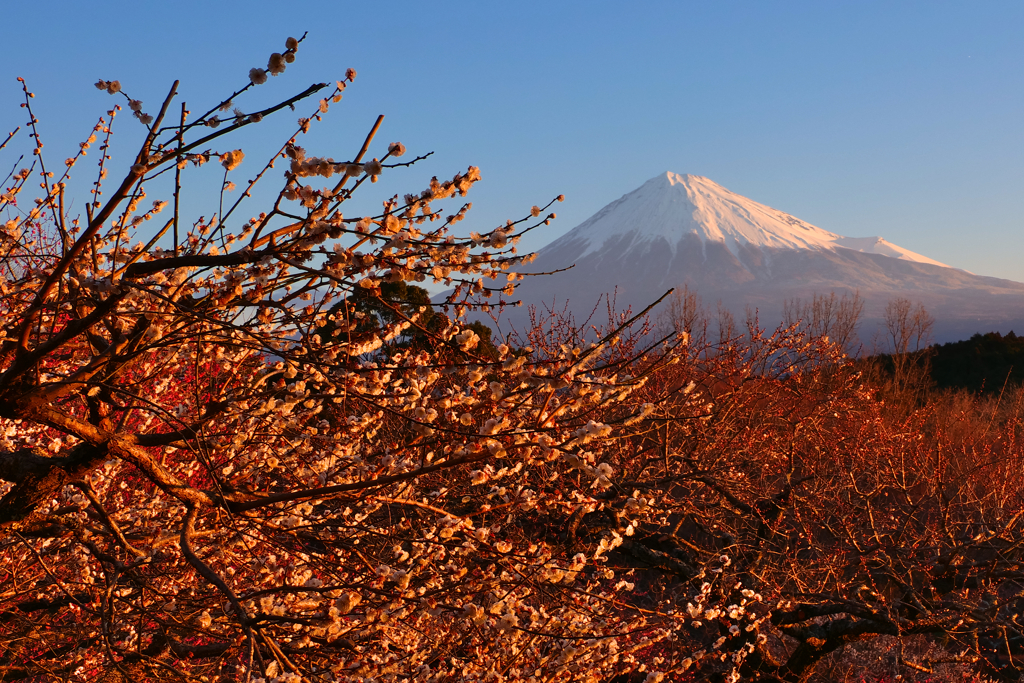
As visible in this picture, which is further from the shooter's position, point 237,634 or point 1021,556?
point 1021,556

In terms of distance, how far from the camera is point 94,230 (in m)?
2.11

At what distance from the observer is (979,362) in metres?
26.0

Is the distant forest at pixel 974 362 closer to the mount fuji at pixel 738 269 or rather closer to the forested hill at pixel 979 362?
→ the forested hill at pixel 979 362

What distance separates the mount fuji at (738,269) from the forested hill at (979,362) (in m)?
55.1

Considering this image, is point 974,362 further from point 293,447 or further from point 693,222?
point 693,222

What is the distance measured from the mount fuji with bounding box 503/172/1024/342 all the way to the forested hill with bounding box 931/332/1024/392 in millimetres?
55090

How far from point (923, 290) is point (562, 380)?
122 meters

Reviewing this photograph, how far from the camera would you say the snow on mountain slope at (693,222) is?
112312 millimetres

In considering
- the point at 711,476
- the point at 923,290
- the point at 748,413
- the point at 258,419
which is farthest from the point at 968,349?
the point at 923,290

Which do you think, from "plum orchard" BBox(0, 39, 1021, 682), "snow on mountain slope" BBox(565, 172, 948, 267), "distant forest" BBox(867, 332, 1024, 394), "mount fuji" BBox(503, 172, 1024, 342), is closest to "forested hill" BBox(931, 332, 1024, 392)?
"distant forest" BBox(867, 332, 1024, 394)

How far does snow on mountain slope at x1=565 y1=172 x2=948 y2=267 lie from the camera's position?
112 meters

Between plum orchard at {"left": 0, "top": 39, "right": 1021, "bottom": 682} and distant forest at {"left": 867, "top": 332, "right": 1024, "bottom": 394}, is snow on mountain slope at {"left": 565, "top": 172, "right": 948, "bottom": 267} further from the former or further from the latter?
plum orchard at {"left": 0, "top": 39, "right": 1021, "bottom": 682}

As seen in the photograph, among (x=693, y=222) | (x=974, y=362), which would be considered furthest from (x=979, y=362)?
(x=693, y=222)

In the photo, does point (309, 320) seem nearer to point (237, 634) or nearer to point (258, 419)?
point (258, 419)
